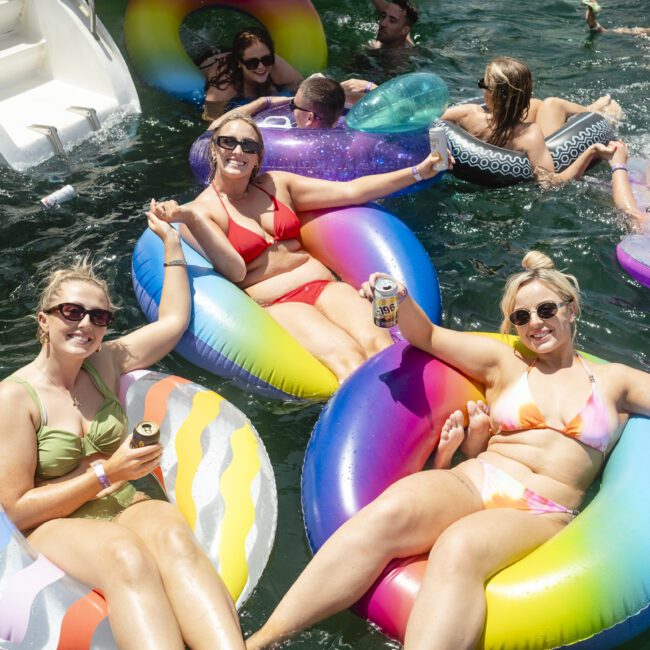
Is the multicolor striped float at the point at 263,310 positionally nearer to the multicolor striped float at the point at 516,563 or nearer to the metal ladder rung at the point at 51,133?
the multicolor striped float at the point at 516,563

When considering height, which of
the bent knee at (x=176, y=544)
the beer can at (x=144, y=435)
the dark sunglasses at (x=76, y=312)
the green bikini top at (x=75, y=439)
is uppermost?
the dark sunglasses at (x=76, y=312)

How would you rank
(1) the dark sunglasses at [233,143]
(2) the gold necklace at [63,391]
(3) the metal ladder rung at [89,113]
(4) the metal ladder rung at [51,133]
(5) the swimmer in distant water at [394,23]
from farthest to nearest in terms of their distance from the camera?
1. (5) the swimmer in distant water at [394,23]
2. (3) the metal ladder rung at [89,113]
3. (4) the metal ladder rung at [51,133]
4. (1) the dark sunglasses at [233,143]
5. (2) the gold necklace at [63,391]

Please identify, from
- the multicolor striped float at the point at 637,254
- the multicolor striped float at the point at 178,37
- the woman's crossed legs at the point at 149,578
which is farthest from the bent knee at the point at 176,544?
the multicolor striped float at the point at 178,37

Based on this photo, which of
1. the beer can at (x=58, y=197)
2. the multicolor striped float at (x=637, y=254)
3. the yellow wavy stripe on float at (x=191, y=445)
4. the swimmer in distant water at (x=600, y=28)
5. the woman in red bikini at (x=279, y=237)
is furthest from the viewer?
the swimmer in distant water at (x=600, y=28)

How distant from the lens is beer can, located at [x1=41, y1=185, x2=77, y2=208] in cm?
583

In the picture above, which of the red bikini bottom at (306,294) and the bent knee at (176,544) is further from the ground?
the bent knee at (176,544)

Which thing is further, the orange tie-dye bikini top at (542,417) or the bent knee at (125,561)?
the orange tie-dye bikini top at (542,417)

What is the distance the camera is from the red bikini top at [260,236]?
15.0 ft

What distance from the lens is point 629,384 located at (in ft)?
11.4

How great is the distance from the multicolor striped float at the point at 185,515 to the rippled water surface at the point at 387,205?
282 millimetres

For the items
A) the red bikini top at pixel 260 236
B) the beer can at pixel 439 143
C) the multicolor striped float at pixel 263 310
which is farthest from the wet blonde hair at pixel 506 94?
the red bikini top at pixel 260 236

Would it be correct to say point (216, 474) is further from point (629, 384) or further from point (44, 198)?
point (44, 198)

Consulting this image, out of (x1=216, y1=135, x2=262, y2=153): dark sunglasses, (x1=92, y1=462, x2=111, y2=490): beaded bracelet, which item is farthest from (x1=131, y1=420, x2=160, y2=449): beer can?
(x1=216, y1=135, x2=262, y2=153): dark sunglasses

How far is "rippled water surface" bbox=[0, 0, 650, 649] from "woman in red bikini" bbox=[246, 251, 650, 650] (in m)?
0.38
